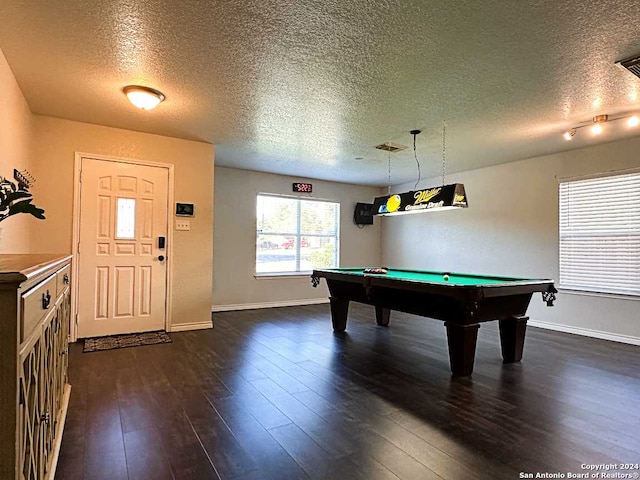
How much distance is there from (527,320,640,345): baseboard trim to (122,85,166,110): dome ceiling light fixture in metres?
5.62

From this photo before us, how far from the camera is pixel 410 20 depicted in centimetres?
222

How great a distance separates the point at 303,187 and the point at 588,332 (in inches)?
194

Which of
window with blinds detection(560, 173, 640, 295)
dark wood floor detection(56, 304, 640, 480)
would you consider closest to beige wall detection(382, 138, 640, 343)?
window with blinds detection(560, 173, 640, 295)

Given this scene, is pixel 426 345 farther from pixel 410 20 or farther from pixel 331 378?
pixel 410 20

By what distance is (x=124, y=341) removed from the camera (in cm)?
414

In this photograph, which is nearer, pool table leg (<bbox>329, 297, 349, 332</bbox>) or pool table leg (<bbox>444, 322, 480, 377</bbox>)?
pool table leg (<bbox>444, 322, 480, 377</bbox>)

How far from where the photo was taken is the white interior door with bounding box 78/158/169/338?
423 centimetres

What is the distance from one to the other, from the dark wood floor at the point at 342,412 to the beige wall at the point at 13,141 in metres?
1.22

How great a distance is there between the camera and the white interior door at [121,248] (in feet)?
13.9

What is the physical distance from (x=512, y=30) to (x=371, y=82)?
3.54ft

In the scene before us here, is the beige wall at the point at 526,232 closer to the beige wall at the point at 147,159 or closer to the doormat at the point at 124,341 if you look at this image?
the beige wall at the point at 147,159

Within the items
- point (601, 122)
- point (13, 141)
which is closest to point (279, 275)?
point (13, 141)

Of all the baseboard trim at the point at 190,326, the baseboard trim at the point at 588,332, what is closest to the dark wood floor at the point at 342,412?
the baseboard trim at the point at 588,332

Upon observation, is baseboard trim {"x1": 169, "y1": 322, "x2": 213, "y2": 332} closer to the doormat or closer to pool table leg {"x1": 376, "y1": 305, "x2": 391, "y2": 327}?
the doormat
